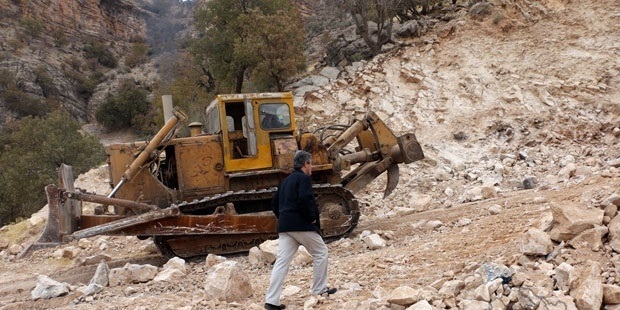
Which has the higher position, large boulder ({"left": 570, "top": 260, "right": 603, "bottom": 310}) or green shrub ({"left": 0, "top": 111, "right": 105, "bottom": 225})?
green shrub ({"left": 0, "top": 111, "right": 105, "bottom": 225})

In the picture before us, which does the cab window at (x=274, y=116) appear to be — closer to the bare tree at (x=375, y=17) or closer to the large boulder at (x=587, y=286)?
the large boulder at (x=587, y=286)

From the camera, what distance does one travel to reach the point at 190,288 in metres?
5.80

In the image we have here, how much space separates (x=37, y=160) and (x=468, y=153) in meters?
16.9

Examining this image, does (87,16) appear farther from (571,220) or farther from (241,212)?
(571,220)

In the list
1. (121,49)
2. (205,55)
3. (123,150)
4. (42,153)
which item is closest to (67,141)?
(42,153)

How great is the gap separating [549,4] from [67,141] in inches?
779

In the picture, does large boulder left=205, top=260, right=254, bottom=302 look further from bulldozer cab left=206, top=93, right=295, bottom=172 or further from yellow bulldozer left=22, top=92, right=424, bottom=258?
bulldozer cab left=206, top=93, right=295, bottom=172

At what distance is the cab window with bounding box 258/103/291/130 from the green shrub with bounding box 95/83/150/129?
31.5 meters

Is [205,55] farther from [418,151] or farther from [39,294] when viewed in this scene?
[39,294]

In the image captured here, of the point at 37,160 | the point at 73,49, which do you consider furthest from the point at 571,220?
the point at 73,49

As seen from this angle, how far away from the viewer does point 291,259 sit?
4.80 meters

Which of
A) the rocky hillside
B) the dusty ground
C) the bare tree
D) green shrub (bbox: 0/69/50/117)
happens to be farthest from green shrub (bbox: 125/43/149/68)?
the dusty ground

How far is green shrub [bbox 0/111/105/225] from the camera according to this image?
19219mm

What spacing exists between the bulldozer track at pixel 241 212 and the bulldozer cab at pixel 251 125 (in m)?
0.56
